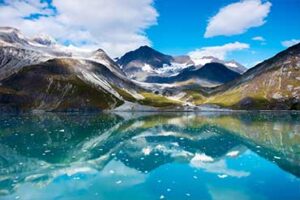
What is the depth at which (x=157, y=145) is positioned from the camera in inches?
2336

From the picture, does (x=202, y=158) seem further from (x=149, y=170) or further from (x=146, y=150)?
(x=149, y=170)

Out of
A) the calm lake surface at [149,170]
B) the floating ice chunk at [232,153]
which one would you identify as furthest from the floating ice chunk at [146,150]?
the floating ice chunk at [232,153]

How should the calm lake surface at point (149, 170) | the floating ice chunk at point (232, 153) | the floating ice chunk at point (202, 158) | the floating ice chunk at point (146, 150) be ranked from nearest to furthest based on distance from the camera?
1. the calm lake surface at point (149, 170)
2. the floating ice chunk at point (202, 158)
3. the floating ice chunk at point (232, 153)
4. the floating ice chunk at point (146, 150)

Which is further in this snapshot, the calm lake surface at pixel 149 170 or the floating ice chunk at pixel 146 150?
the floating ice chunk at pixel 146 150

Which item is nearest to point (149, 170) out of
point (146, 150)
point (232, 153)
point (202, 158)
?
point (202, 158)

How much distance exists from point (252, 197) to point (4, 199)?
19.6 m

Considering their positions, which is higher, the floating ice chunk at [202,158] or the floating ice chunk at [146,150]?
the floating ice chunk at [202,158]

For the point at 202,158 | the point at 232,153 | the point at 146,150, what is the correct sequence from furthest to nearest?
1. the point at 146,150
2. the point at 232,153
3. the point at 202,158

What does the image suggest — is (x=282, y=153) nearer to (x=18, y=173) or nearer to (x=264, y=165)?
(x=264, y=165)

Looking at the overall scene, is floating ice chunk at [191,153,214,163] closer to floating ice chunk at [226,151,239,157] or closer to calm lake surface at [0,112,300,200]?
calm lake surface at [0,112,300,200]

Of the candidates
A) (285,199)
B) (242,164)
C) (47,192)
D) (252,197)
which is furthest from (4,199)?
(242,164)

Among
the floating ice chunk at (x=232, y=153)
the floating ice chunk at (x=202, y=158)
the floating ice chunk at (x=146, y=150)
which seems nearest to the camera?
the floating ice chunk at (x=202, y=158)

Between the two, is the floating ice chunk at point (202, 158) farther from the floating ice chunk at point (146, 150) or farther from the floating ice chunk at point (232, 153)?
the floating ice chunk at point (146, 150)

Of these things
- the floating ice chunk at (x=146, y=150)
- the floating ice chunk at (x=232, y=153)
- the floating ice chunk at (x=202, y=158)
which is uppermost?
the floating ice chunk at (x=232, y=153)
